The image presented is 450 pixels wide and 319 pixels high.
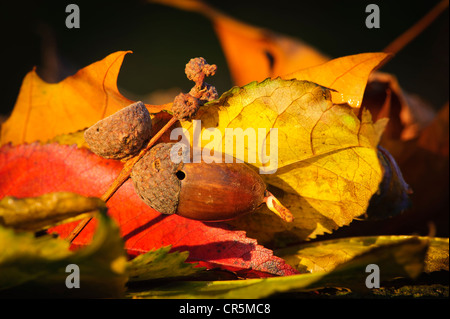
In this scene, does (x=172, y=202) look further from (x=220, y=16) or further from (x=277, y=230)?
(x=220, y=16)

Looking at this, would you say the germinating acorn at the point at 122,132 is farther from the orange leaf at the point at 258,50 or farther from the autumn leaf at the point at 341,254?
the orange leaf at the point at 258,50

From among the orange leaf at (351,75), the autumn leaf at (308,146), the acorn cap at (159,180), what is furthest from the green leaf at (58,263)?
the orange leaf at (351,75)

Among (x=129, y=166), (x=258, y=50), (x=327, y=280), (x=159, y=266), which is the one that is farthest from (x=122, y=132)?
(x=258, y=50)

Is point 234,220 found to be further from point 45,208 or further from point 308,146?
point 45,208

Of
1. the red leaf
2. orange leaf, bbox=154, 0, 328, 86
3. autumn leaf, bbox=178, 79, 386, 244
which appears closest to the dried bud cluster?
autumn leaf, bbox=178, 79, 386, 244

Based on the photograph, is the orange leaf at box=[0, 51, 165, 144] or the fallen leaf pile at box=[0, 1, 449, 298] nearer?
the fallen leaf pile at box=[0, 1, 449, 298]

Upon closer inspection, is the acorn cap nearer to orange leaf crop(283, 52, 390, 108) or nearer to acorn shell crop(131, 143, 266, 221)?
acorn shell crop(131, 143, 266, 221)
